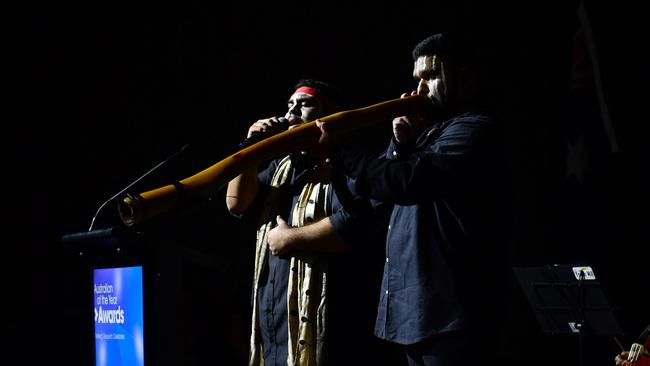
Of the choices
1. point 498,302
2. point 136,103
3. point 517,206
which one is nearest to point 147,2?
point 136,103

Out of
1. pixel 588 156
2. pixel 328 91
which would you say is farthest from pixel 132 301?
pixel 588 156

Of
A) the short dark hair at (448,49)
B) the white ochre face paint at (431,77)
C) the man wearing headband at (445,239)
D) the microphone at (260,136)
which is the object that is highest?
the short dark hair at (448,49)

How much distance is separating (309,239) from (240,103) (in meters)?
2.00

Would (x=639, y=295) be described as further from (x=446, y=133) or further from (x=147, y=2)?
(x=147, y=2)

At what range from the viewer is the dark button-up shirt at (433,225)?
189 cm

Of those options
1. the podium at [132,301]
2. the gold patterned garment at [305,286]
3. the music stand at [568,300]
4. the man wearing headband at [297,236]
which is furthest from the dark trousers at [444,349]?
the music stand at [568,300]

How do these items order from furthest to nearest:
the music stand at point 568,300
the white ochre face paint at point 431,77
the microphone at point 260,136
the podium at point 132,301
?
the music stand at point 568,300 → the podium at point 132,301 → the microphone at point 260,136 → the white ochre face paint at point 431,77

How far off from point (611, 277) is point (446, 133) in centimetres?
224

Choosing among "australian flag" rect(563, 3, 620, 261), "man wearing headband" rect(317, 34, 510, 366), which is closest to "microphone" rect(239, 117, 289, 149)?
"man wearing headband" rect(317, 34, 510, 366)

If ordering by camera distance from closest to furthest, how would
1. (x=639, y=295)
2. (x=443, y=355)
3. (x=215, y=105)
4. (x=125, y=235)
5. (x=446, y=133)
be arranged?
(x=443, y=355) → (x=446, y=133) → (x=125, y=235) → (x=639, y=295) → (x=215, y=105)

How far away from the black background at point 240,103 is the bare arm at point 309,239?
111 centimetres

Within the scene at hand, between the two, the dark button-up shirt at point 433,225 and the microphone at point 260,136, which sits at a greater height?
the microphone at point 260,136

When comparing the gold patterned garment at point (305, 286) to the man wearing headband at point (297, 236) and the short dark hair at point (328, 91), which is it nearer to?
the man wearing headband at point (297, 236)

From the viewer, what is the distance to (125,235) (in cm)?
219
